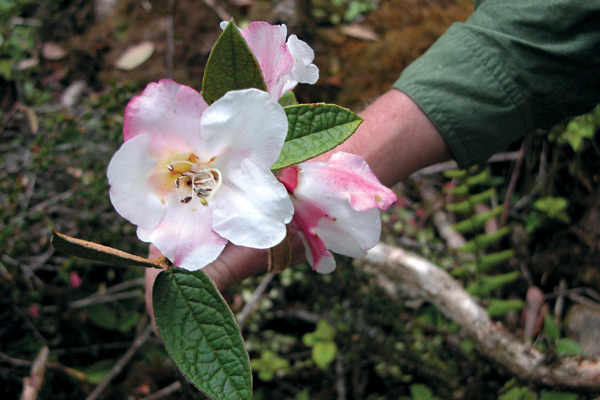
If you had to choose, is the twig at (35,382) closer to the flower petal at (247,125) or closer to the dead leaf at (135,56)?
the flower petal at (247,125)

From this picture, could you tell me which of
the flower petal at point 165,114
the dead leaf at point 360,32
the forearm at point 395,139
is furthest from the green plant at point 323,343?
the dead leaf at point 360,32

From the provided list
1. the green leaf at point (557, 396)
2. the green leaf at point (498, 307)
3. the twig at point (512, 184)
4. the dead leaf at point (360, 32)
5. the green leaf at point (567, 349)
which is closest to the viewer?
the green leaf at point (557, 396)

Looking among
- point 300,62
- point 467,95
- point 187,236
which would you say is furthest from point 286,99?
point 467,95

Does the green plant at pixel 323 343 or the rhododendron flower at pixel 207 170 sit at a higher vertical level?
the rhododendron flower at pixel 207 170

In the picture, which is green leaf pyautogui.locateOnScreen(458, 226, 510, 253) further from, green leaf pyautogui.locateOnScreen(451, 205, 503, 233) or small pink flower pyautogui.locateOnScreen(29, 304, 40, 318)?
small pink flower pyautogui.locateOnScreen(29, 304, 40, 318)

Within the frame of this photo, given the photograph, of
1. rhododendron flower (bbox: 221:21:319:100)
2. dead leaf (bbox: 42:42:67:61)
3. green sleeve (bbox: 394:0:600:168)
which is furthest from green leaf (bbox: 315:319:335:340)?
dead leaf (bbox: 42:42:67:61)

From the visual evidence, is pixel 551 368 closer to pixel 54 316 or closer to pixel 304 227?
pixel 304 227
